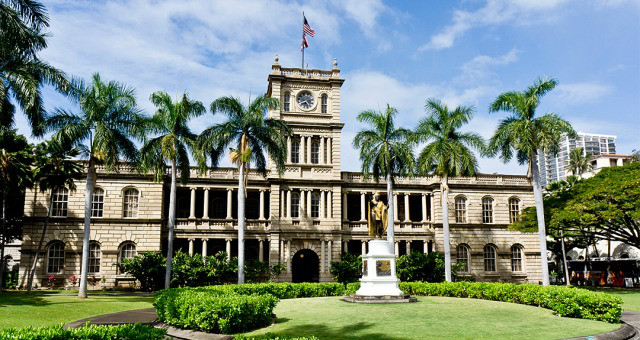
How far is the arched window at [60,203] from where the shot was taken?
34.5 meters

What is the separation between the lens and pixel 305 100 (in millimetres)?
38906

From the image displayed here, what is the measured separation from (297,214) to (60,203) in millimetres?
16675

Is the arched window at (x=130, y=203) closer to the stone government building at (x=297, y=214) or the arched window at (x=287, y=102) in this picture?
the stone government building at (x=297, y=214)

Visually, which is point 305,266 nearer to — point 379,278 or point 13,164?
point 379,278

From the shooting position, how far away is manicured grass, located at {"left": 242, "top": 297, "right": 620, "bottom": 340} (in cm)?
1277

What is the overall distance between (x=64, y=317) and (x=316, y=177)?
22.5 metres

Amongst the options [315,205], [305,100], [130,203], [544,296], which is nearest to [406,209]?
Result: [315,205]

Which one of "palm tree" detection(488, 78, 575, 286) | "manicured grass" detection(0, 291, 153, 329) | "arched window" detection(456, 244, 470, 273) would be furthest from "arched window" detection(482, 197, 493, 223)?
"manicured grass" detection(0, 291, 153, 329)

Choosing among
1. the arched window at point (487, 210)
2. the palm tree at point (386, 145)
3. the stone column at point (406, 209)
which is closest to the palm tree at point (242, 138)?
the palm tree at point (386, 145)

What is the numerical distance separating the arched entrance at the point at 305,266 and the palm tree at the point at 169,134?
489 inches

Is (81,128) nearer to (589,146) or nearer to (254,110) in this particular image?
(254,110)

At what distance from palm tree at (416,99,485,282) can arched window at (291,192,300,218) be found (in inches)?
424

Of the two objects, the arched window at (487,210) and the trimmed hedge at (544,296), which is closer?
the trimmed hedge at (544,296)

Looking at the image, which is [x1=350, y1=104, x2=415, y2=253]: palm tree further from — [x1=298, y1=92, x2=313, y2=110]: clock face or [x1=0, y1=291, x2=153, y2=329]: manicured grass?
[x1=0, y1=291, x2=153, y2=329]: manicured grass
